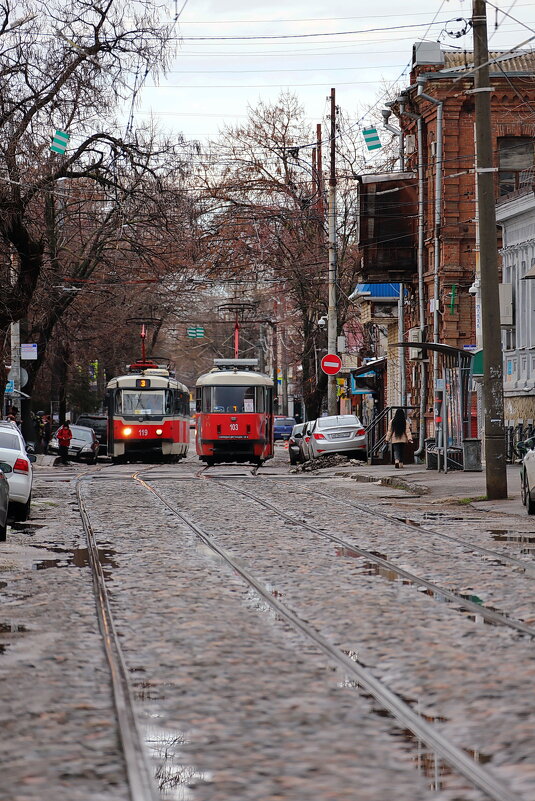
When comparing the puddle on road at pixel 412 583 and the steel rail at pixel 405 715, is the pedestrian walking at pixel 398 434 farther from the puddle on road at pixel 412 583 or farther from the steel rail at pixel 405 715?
the steel rail at pixel 405 715

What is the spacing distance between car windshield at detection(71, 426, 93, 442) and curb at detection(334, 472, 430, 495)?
18.5m

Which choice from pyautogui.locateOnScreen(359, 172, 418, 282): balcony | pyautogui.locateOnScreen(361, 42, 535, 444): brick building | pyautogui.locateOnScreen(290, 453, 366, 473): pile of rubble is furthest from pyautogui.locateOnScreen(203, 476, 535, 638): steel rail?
pyautogui.locateOnScreen(359, 172, 418, 282): balcony

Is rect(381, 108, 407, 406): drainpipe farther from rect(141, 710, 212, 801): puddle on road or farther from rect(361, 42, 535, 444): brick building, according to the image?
rect(141, 710, 212, 801): puddle on road

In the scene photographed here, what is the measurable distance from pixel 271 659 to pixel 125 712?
1807 mm

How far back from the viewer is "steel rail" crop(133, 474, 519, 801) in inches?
227

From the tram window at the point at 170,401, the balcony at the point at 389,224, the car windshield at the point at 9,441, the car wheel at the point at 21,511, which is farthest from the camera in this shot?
the balcony at the point at 389,224

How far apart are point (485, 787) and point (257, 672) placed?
2.82m

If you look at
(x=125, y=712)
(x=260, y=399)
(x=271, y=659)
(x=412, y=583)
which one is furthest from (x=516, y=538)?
(x=260, y=399)

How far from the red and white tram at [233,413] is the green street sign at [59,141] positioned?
15900 mm

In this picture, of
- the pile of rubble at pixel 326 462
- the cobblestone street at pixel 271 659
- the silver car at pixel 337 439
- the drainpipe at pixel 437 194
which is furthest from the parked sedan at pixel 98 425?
the cobblestone street at pixel 271 659

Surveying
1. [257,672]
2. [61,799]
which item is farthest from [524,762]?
[257,672]

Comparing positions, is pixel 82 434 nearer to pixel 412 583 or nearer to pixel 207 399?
pixel 207 399

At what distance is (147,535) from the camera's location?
60.1 ft

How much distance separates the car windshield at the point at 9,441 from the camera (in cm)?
2131
